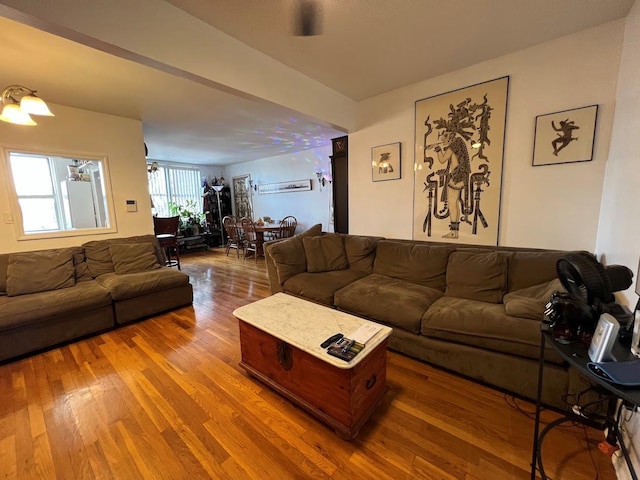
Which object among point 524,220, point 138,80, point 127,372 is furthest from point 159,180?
point 524,220

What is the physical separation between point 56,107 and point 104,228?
1.45 m

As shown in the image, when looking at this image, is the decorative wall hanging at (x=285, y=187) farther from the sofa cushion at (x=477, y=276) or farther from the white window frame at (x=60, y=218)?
the sofa cushion at (x=477, y=276)

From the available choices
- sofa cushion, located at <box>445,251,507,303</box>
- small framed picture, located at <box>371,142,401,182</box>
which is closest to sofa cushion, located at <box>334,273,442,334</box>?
sofa cushion, located at <box>445,251,507,303</box>

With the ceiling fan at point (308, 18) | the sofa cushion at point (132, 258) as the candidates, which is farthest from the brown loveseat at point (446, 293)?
the ceiling fan at point (308, 18)

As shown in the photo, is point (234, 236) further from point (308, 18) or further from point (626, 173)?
point (626, 173)

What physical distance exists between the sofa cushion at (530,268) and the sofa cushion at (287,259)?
1961 millimetres

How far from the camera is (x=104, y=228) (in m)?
3.48

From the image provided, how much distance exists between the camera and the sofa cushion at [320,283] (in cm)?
254

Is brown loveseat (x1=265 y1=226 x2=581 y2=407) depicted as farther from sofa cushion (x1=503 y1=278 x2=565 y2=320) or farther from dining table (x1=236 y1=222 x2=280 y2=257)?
dining table (x1=236 y1=222 x2=280 y2=257)

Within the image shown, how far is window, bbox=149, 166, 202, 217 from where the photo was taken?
685 centimetres

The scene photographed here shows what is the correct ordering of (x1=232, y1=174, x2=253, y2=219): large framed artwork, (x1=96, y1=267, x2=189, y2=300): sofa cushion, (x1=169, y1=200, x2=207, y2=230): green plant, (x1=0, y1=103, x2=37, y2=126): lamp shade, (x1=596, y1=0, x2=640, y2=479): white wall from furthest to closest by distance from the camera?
1. (x1=232, y1=174, x2=253, y2=219): large framed artwork
2. (x1=169, y1=200, x2=207, y2=230): green plant
3. (x1=96, y1=267, x2=189, y2=300): sofa cushion
4. (x1=0, y1=103, x2=37, y2=126): lamp shade
5. (x1=596, y1=0, x2=640, y2=479): white wall

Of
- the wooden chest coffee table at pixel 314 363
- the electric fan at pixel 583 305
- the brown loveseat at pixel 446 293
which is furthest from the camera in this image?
the brown loveseat at pixel 446 293

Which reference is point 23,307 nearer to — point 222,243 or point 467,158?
point 467,158

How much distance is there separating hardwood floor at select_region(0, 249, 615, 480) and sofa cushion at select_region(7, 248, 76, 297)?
80 cm
